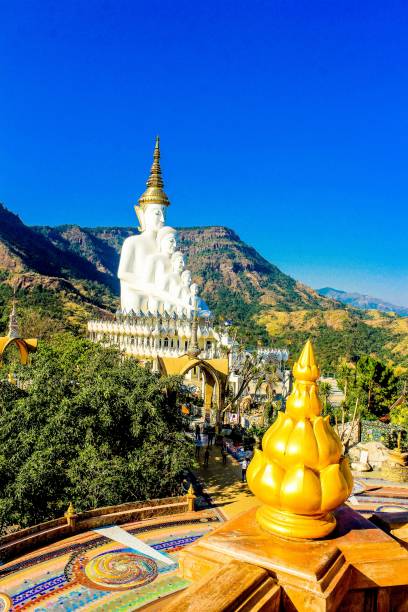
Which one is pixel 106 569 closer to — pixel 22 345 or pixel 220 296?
pixel 22 345

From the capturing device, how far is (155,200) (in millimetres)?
39344

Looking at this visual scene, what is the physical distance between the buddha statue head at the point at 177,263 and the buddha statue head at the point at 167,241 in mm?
652

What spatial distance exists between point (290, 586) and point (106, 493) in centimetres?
908

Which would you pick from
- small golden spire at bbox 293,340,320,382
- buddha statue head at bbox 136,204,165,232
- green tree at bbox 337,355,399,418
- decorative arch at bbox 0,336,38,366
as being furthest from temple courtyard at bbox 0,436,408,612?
buddha statue head at bbox 136,204,165,232

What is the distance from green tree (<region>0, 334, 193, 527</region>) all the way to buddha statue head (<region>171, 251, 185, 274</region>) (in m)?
22.7

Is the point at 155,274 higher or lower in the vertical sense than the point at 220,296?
lower

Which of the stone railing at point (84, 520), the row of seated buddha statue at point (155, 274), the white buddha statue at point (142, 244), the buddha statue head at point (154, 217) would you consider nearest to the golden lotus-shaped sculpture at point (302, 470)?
the stone railing at point (84, 520)

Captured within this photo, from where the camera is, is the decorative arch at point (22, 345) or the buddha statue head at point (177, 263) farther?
the buddha statue head at point (177, 263)

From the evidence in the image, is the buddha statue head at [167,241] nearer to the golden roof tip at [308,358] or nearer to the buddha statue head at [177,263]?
the buddha statue head at [177,263]

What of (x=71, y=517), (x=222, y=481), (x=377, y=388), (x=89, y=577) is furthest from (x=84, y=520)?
(x=377, y=388)

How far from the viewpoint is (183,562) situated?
130 inches

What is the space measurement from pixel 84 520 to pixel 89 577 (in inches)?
72.0

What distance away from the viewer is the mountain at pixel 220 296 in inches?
2726

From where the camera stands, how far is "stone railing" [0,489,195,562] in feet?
30.8
